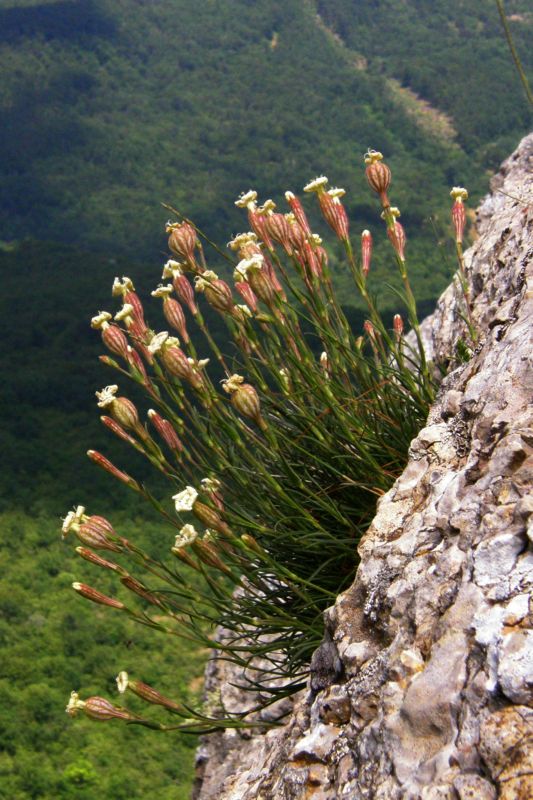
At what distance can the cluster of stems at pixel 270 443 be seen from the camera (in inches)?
102

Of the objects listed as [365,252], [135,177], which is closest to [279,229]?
[365,252]

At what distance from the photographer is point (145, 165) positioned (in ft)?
276

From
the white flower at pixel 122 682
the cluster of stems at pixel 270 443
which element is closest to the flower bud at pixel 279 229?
the cluster of stems at pixel 270 443

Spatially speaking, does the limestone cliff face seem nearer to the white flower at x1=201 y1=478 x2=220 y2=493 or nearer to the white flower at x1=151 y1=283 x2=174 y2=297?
the white flower at x1=201 y1=478 x2=220 y2=493

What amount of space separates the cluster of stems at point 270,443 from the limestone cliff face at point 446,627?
1.13ft

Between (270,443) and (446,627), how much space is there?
124cm

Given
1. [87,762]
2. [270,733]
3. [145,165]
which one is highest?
[270,733]

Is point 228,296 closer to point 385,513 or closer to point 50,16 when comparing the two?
point 385,513

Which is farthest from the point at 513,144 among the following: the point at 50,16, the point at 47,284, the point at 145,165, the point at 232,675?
the point at 232,675

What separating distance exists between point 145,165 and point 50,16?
31298 millimetres

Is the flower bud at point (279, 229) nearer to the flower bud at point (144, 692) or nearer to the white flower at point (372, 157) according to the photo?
the white flower at point (372, 157)

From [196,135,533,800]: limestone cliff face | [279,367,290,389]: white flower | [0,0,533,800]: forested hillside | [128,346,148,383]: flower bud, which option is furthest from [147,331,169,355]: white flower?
[0,0,533,800]: forested hillside

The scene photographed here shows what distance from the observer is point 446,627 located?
1723mm

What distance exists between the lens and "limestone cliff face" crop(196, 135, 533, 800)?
1.53 metres
